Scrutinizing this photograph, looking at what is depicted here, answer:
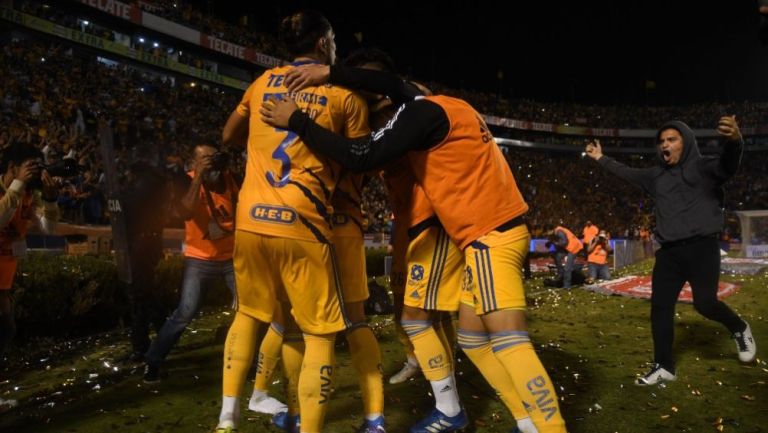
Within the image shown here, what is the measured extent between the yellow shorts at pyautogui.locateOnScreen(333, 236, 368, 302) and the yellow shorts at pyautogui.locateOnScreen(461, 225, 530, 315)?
0.60 m

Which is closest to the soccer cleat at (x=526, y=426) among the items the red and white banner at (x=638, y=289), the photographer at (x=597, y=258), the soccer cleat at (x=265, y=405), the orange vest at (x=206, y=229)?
the soccer cleat at (x=265, y=405)

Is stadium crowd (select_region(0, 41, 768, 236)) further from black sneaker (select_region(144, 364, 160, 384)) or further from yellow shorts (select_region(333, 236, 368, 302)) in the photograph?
yellow shorts (select_region(333, 236, 368, 302))

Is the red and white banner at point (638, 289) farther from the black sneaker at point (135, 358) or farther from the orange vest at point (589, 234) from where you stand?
the black sneaker at point (135, 358)

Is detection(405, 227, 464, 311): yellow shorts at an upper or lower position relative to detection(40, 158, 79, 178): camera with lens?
lower

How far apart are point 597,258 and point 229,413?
12.1 m

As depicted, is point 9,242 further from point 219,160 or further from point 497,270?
point 497,270

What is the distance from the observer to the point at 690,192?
433 cm

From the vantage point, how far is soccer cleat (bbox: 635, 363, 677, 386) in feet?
13.7

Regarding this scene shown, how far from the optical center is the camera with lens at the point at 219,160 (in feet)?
12.9

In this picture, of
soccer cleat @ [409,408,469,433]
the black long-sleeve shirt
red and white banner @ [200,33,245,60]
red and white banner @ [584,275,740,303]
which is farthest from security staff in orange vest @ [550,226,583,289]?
red and white banner @ [200,33,245,60]

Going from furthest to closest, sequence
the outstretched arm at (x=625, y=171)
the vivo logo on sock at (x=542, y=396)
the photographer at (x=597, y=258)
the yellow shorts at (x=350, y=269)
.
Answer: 1. the photographer at (x=597, y=258)
2. the outstretched arm at (x=625, y=171)
3. the yellow shorts at (x=350, y=269)
4. the vivo logo on sock at (x=542, y=396)

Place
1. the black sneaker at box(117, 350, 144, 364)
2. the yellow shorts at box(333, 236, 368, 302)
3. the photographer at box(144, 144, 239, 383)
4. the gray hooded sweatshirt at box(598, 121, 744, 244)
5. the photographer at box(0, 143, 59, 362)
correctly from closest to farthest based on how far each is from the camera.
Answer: the yellow shorts at box(333, 236, 368, 302) < the photographer at box(0, 143, 59, 362) < the photographer at box(144, 144, 239, 383) < the gray hooded sweatshirt at box(598, 121, 744, 244) < the black sneaker at box(117, 350, 144, 364)

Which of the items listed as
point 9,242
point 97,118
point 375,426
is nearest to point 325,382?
point 375,426

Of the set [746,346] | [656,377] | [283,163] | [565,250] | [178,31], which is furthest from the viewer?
[178,31]
